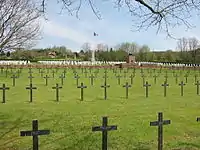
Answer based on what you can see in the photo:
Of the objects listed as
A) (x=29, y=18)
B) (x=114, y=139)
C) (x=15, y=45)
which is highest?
(x=29, y=18)

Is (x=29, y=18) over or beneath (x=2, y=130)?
over

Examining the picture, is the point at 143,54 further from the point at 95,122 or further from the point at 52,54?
the point at 95,122

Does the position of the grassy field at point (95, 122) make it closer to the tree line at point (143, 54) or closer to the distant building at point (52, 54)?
the tree line at point (143, 54)

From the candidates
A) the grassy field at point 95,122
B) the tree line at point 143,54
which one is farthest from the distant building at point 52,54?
the grassy field at point 95,122

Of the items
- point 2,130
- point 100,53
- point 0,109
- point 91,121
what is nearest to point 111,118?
point 91,121

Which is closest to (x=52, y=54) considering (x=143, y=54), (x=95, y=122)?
(x=143, y=54)

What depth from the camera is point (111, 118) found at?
409 inches

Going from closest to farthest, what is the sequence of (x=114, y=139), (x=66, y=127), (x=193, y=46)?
(x=114, y=139) < (x=66, y=127) < (x=193, y=46)

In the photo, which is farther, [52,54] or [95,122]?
[52,54]

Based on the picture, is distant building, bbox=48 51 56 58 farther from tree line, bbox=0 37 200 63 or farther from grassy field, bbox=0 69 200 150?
grassy field, bbox=0 69 200 150

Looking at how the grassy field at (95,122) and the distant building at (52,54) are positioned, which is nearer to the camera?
the grassy field at (95,122)

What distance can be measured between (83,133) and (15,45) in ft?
64.9

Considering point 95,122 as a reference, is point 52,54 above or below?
above

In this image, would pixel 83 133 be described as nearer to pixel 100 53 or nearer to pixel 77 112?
pixel 77 112
